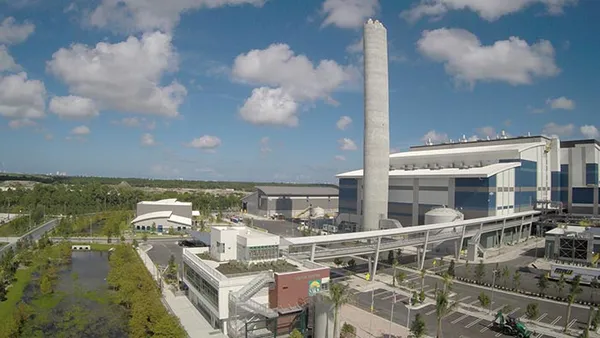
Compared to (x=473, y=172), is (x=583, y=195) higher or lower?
lower

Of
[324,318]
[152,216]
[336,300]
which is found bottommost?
[324,318]

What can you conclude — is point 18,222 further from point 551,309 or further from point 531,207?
point 531,207

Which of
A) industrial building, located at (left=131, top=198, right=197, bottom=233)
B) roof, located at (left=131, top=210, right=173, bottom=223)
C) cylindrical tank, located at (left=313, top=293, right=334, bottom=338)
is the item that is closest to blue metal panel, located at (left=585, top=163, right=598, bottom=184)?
cylindrical tank, located at (left=313, top=293, right=334, bottom=338)

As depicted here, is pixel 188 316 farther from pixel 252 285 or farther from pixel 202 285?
pixel 252 285

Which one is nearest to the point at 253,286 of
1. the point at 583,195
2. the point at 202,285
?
the point at 202,285

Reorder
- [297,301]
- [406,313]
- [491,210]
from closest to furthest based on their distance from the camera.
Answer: [297,301], [406,313], [491,210]

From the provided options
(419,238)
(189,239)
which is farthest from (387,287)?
(189,239)
